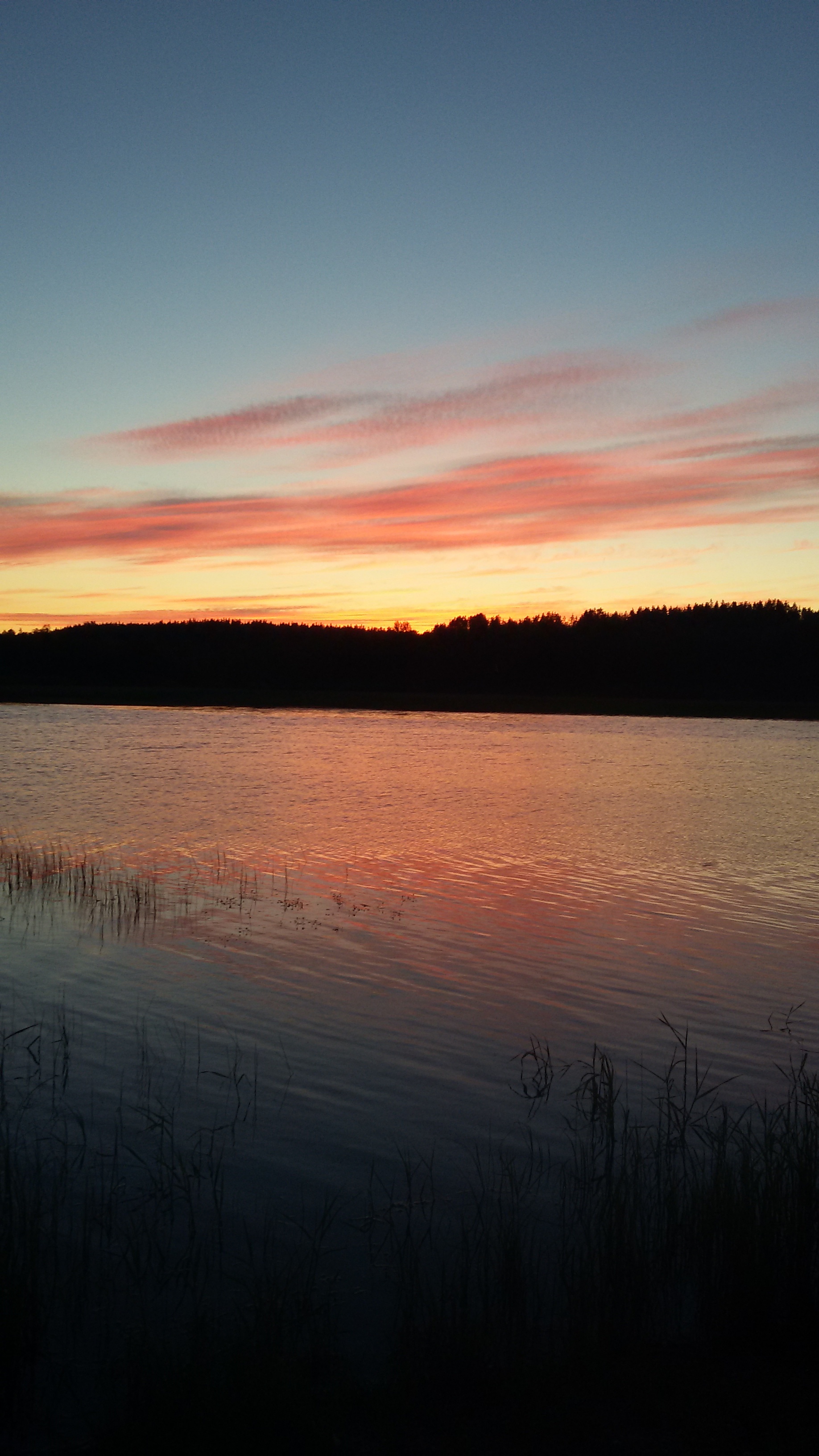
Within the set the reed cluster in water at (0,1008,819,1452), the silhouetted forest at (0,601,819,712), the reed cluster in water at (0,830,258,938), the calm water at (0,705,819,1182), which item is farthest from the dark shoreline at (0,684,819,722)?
the reed cluster in water at (0,1008,819,1452)

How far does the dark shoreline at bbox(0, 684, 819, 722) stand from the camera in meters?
85.8

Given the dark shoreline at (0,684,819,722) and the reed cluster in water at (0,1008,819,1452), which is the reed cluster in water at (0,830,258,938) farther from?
the dark shoreline at (0,684,819,722)

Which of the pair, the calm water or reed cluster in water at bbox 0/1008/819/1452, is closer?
reed cluster in water at bbox 0/1008/819/1452

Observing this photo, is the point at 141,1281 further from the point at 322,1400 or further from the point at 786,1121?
the point at 786,1121

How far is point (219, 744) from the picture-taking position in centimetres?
4672

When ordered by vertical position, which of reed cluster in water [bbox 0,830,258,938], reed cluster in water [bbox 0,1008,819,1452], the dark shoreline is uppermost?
the dark shoreline

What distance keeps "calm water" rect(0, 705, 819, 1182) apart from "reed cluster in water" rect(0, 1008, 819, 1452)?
676 mm

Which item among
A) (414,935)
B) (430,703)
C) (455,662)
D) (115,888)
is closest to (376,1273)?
(414,935)

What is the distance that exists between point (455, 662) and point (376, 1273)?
119776 mm

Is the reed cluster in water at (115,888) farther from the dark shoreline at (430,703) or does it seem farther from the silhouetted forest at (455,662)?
the silhouetted forest at (455,662)

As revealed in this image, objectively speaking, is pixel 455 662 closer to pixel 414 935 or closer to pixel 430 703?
pixel 430 703

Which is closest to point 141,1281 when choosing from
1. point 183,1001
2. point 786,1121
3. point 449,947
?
point 786,1121

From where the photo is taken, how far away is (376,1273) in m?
5.27

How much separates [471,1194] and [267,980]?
16.2 feet
